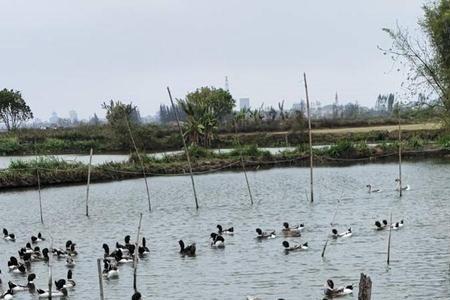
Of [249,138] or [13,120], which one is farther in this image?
[13,120]

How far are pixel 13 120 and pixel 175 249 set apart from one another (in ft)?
274

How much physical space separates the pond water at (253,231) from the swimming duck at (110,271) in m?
0.36

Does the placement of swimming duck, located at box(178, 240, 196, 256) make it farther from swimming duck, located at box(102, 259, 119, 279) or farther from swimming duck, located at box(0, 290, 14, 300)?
swimming duck, located at box(0, 290, 14, 300)

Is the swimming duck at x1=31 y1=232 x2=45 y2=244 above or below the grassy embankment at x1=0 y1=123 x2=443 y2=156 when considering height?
below

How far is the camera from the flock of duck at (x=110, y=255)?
751 inches

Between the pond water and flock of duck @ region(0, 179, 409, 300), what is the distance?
39 cm

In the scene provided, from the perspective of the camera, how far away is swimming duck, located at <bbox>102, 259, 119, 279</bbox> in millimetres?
21266

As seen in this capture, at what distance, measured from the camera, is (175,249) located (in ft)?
83.7

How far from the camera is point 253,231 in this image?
28.8 meters

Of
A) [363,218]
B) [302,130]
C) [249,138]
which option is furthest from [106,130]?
[363,218]

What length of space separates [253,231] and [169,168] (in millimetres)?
26752

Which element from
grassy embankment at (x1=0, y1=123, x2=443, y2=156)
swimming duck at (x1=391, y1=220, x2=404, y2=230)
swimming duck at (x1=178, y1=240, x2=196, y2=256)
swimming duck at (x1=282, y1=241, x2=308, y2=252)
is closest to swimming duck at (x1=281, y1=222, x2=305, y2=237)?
swimming duck at (x1=282, y1=241, x2=308, y2=252)

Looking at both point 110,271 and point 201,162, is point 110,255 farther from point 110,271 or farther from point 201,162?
point 201,162

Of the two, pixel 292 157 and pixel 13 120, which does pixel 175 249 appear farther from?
pixel 13 120
